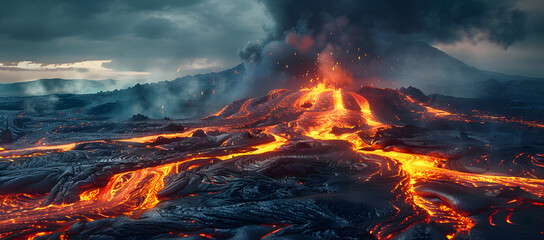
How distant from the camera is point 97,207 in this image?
824 centimetres

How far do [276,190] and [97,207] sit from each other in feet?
18.3

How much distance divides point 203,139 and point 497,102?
46.1 meters

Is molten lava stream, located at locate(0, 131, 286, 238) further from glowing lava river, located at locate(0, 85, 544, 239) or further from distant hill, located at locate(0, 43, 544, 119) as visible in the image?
distant hill, located at locate(0, 43, 544, 119)

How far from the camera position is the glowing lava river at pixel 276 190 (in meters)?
6.55

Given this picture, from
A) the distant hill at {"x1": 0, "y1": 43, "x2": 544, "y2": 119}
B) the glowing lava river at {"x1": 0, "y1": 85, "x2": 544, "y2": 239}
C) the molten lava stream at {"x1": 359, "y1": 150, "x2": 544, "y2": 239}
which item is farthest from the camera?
the distant hill at {"x1": 0, "y1": 43, "x2": 544, "y2": 119}

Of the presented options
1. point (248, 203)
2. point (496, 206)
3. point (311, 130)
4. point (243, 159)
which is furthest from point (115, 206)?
point (311, 130)

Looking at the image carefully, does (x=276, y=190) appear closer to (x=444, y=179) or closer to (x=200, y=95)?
(x=444, y=179)

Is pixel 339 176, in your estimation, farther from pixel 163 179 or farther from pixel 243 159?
pixel 163 179

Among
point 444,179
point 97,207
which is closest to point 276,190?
point 97,207

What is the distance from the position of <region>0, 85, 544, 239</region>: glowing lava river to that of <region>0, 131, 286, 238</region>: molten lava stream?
0.04 m

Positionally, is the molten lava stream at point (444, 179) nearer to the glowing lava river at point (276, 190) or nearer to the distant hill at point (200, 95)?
the glowing lava river at point (276, 190)

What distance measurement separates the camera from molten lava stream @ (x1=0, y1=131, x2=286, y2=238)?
6.98m

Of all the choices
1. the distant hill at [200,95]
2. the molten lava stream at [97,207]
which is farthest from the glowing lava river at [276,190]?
the distant hill at [200,95]

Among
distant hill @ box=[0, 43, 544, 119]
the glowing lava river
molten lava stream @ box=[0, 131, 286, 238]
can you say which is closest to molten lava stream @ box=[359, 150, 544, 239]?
the glowing lava river
